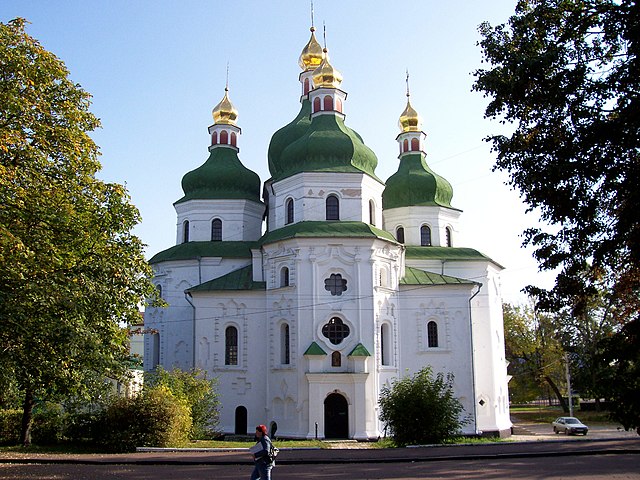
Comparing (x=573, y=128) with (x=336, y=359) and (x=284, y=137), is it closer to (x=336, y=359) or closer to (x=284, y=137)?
(x=336, y=359)

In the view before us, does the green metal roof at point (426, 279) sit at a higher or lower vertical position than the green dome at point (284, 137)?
lower

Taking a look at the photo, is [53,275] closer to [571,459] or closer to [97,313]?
[97,313]

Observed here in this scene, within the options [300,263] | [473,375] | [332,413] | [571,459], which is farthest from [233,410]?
[571,459]

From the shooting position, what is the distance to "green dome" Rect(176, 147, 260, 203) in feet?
124

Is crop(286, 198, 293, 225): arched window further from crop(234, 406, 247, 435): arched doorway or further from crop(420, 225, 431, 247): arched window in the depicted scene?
crop(234, 406, 247, 435): arched doorway

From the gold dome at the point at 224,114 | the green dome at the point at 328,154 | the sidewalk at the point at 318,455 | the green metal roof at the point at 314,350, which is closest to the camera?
the sidewalk at the point at 318,455

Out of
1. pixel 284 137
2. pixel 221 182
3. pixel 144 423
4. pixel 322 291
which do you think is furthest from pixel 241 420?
pixel 284 137

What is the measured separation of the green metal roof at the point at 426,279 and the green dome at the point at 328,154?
5238 mm

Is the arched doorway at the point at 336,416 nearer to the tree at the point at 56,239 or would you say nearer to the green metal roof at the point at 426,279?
the green metal roof at the point at 426,279

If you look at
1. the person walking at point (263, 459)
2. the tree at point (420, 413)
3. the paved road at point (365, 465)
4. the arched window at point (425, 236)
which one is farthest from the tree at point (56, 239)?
the arched window at point (425, 236)

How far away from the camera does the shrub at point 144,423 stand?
21406 millimetres

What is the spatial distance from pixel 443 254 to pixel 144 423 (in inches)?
822

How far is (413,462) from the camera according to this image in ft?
57.2

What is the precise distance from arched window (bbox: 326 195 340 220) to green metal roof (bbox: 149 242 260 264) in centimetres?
537
